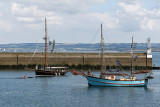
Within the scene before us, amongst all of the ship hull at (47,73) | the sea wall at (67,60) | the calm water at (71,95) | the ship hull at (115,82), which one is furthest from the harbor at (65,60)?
the ship hull at (115,82)

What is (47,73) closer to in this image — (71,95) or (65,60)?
(65,60)

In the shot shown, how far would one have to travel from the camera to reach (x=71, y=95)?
2334 inches

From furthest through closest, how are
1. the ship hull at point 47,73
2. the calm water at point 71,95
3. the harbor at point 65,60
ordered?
the harbor at point 65,60 < the ship hull at point 47,73 < the calm water at point 71,95

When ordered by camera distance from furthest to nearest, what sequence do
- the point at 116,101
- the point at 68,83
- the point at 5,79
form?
the point at 5,79 → the point at 68,83 → the point at 116,101

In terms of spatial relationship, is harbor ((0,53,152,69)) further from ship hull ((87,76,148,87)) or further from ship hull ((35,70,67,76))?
ship hull ((87,76,148,87))

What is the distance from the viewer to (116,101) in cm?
5453

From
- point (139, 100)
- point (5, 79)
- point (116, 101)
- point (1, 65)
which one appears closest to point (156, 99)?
point (139, 100)

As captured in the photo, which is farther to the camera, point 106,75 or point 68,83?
point 68,83

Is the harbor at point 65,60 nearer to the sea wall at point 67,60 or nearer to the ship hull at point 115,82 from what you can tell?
the sea wall at point 67,60

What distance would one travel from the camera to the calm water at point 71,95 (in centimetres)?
5250

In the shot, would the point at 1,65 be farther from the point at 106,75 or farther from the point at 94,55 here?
the point at 106,75

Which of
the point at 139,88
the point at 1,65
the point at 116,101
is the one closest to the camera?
the point at 116,101

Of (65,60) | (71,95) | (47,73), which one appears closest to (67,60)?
(65,60)

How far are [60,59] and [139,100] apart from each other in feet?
175
